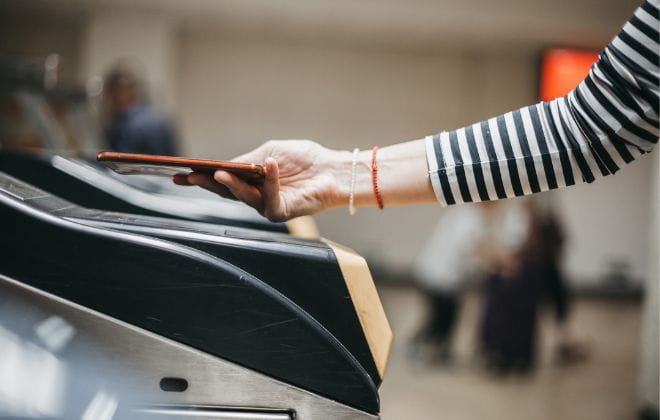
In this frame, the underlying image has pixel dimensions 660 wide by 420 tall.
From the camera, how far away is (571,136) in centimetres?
78

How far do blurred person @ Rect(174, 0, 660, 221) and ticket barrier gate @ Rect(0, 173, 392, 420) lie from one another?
170mm

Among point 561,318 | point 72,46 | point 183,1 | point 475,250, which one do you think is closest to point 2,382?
point 475,250

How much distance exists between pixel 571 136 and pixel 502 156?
8 centimetres

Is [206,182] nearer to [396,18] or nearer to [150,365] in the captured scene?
[150,365]

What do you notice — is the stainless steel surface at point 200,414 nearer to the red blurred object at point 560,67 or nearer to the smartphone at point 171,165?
the smartphone at point 171,165

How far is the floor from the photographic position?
3.30 m

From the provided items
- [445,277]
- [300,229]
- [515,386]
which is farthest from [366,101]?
[300,229]

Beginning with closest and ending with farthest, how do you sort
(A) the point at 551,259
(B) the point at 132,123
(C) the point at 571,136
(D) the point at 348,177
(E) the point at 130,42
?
(C) the point at 571,136 < (D) the point at 348,177 < (B) the point at 132,123 < (A) the point at 551,259 < (E) the point at 130,42

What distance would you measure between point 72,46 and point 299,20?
2723 mm

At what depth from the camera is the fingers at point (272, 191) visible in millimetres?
774

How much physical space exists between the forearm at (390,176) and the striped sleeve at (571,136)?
2 cm

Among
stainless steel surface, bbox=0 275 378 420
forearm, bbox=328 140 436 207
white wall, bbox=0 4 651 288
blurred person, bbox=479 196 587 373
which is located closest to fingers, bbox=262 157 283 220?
forearm, bbox=328 140 436 207

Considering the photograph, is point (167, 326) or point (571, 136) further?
point (571, 136)

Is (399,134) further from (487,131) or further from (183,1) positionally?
(487,131)
